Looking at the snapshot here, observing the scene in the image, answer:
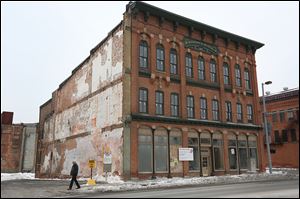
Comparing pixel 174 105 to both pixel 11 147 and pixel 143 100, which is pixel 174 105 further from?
pixel 11 147

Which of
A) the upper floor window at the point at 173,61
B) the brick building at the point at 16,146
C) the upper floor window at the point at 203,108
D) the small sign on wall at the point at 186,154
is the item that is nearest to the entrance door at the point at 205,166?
the small sign on wall at the point at 186,154

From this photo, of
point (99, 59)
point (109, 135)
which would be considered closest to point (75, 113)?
point (99, 59)

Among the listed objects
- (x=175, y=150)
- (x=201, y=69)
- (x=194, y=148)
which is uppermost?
(x=201, y=69)

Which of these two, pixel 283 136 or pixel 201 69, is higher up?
pixel 201 69

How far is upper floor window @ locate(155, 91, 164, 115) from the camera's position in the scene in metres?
25.5

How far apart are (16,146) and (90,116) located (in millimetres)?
16513

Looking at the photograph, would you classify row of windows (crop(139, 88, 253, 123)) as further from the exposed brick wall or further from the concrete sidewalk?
the exposed brick wall

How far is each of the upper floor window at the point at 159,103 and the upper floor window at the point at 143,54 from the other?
7.94ft

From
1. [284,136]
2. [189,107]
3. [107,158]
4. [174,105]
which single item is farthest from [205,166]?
[284,136]

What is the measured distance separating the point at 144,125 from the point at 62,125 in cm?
1524

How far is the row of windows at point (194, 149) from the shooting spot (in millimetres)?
24047

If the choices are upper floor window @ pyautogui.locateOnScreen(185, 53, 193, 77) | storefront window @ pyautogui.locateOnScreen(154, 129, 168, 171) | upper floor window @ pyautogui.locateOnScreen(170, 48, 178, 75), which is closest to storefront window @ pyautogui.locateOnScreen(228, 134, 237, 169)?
upper floor window @ pyautogui.locateOnScreen(185, 53, 193, 77)

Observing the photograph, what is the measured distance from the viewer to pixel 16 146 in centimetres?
4069

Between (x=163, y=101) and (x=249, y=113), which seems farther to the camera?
(x=249, y=113)
